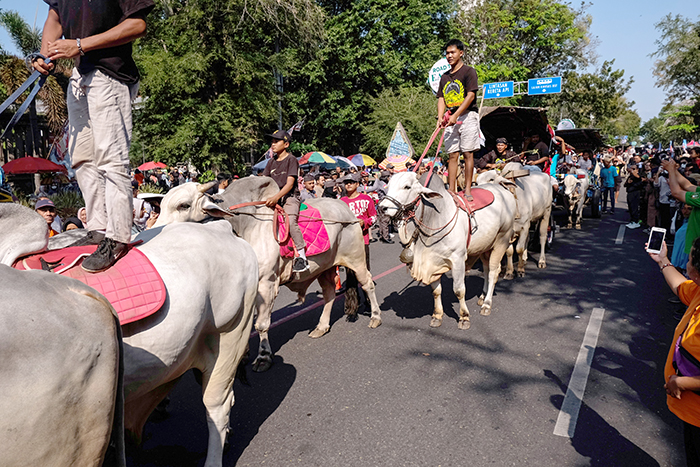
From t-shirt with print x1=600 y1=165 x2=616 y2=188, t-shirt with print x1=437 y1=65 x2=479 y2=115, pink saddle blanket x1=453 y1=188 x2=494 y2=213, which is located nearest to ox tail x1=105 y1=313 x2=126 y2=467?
pink saddle blanket x1=453 y1=188 x2=494 y2=213

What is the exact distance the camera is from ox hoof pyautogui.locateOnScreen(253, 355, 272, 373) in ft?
17.0

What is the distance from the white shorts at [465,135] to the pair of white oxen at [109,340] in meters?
4.53

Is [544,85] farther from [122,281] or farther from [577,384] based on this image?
[122,281]

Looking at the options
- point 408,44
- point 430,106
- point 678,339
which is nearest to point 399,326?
point 678,339

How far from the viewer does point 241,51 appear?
1980 centimetres

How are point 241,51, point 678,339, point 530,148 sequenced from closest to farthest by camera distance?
point 678,339, point 530,148, point 241,51

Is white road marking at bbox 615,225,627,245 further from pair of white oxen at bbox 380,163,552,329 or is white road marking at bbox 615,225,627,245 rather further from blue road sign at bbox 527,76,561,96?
blue road sign at bbox 527,76,561,96

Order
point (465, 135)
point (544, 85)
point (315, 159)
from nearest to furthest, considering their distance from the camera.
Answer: point (465, 135) < point (315, 159) < point (544, 85)

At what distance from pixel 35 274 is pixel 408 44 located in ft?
107

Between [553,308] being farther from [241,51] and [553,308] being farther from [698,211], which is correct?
[241,51]

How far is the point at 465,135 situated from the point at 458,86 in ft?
2.37

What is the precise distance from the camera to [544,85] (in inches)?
1128

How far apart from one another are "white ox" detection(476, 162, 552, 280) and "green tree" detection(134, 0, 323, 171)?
13.4m

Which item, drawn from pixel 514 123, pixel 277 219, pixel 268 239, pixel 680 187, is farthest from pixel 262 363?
pixel 514 123
